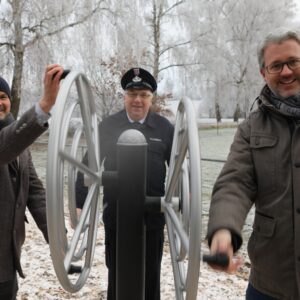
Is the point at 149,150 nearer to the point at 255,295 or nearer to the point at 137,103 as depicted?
the point at 137,103

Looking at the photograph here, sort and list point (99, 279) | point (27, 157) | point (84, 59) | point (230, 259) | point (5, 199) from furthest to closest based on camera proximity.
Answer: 1. point (84, 59)
2. point (99, 279)
3. point (27, 157)
4. point (5, 199)
5. point (230, 259)

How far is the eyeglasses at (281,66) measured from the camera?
4.45ft

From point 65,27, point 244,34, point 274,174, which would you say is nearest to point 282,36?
point 274,174

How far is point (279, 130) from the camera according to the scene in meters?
1.38

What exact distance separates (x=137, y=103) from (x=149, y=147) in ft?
0.90

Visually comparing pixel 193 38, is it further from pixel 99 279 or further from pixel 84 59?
pixel 99 279

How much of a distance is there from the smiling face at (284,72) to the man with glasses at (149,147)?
3.15ft

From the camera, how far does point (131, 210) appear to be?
1.37 m

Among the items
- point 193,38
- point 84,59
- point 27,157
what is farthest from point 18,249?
point 193,38

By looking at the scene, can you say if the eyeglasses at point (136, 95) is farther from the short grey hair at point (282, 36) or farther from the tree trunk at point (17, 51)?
the tree trunk at point (17, 51)

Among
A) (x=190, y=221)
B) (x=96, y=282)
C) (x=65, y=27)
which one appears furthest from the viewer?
(x=65, y=27)

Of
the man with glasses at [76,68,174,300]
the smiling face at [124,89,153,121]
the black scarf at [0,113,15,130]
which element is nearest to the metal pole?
the black scarf at [0,113,15,130]

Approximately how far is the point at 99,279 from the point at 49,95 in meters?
2.06

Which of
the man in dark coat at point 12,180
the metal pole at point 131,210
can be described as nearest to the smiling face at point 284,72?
the metal pole at point 131,210
